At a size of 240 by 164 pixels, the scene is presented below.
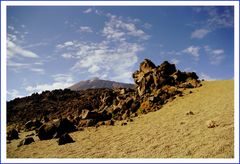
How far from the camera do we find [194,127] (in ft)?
54.3

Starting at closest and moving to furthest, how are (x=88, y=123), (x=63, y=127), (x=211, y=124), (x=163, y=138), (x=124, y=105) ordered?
(x=163, y=138) → (x=211, y=124) → (x=63, y=127) → (x=88, y=123) → (x=124, y=105)

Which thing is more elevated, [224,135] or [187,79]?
[187,79]

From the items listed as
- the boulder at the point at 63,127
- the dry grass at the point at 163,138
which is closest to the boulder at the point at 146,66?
the dry grass at the point at 163,138

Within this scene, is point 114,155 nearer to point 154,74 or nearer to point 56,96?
point 154,74

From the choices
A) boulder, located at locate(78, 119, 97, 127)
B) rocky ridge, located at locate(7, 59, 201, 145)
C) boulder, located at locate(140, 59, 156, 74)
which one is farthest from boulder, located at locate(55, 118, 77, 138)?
boulder, located at locate(140, 59, 156, 74)

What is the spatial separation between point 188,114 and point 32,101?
33137mm

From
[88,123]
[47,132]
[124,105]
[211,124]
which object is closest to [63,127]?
→ [47,132]

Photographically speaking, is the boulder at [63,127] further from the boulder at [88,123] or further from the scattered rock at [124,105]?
the boulder at [88,123]

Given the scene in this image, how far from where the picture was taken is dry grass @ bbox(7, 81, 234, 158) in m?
12.4

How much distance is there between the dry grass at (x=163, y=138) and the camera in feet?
40.6

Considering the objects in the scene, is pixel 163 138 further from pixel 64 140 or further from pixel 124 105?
pixel 124 105

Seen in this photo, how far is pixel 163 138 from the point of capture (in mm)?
14875

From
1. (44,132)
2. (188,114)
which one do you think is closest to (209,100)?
(188,114)

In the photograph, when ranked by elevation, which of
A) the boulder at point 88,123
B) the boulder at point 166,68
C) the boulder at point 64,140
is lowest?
the boulder at point 64,140
